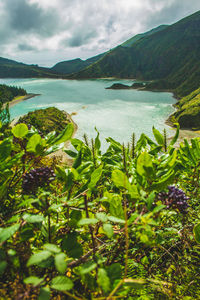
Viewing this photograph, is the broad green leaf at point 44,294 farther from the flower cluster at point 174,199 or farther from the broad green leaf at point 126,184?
the flower cluster at point 174,199

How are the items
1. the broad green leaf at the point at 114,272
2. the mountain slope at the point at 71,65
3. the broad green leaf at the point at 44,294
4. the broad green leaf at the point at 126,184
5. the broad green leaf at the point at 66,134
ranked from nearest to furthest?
the broad green leaf at the point at 44,294 → the broad green leaf at the point at 114,272 → the broad green leaf at the point at 126,184 → the broad green leaf at the point at 66,134 → the mountain slope at the point at 71,65

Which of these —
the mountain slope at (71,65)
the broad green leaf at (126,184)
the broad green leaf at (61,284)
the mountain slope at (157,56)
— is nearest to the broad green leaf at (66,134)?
the broad green leaf at (126,184)

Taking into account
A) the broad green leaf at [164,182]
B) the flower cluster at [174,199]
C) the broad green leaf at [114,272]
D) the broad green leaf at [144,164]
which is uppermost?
the broad green leaf at [144,164]

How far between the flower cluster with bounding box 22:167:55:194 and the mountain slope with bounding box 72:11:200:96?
79855 mm

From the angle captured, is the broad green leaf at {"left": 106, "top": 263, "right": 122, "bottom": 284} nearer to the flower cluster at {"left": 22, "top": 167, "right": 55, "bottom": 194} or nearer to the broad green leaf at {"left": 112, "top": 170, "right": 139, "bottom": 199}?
the broad green leaf at {"left": 112, "top": 170, "right": 139, "bottom": 199}

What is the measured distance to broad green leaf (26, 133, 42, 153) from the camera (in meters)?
0.76

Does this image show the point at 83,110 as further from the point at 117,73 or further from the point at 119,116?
A: the point at 117,73

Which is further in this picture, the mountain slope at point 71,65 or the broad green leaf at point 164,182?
the mountain slope at point 71,65

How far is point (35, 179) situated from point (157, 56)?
107 metres

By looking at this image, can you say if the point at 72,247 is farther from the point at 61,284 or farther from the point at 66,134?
the point at 66,134

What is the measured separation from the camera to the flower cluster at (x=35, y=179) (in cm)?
75

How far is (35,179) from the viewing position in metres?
0.77

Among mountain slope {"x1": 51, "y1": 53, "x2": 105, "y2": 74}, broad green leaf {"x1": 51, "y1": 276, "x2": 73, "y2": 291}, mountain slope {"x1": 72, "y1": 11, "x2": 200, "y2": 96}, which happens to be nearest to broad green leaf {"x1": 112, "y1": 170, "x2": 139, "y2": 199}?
broad green leaf {"x1": 51, "y1": 276, "x2": 73, "y2": 291}

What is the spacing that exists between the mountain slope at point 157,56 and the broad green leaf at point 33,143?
79.8 m
